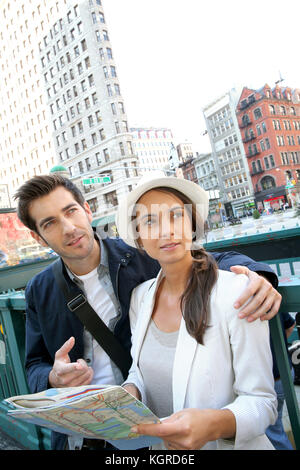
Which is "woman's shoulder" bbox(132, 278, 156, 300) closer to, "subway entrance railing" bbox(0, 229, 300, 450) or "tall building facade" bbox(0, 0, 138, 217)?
"subway entrance railing" bbox(0, 229, 300, 450)

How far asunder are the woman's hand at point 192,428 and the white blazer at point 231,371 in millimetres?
42

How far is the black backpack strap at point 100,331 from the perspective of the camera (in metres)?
1.79

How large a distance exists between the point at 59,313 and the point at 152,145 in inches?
4739

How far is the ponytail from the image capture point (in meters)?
1.24

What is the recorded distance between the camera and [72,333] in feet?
6.16

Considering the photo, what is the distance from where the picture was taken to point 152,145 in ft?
388

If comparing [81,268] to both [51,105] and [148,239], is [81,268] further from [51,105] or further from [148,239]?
[51,105]

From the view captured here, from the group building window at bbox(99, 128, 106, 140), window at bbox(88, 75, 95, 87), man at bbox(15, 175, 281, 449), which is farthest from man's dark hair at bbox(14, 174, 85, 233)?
window at bbox(88, 75, 95, 87)

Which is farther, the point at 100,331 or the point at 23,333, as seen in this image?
the point at 23,333

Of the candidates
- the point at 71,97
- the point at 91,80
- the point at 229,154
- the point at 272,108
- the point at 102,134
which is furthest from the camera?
the point at 229,154

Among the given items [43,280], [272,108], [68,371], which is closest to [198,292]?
[68,371]

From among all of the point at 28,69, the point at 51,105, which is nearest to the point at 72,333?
the point at 51,105

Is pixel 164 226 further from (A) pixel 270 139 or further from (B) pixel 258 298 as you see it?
(A) pixel 270 139

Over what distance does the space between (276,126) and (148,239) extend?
64781 millimetres
